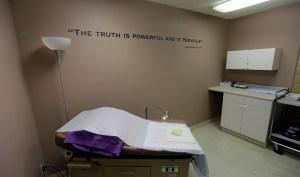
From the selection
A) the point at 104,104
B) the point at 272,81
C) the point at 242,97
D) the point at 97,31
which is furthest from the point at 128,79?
the point at 272,81

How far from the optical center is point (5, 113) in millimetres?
1243

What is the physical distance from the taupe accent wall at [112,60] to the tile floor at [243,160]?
30.0 inches

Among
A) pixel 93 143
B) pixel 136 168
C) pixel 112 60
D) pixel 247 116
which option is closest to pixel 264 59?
pixel 247 116

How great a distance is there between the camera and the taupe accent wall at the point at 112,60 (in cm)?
166

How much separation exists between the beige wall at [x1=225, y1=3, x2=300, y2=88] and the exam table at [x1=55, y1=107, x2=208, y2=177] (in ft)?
8.56

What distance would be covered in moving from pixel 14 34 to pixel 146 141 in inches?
69.2

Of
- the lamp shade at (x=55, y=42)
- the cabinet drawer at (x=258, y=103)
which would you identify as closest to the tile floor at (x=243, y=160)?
the cabinet drawer at (x=258, y=103)

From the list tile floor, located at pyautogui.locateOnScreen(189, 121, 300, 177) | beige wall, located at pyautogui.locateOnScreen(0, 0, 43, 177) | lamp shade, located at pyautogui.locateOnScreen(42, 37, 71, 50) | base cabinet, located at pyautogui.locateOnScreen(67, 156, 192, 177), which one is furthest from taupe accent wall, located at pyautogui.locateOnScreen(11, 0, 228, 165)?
base cabinet, located at pyautogui.locateOnScreen(67, 156, 192, 177)

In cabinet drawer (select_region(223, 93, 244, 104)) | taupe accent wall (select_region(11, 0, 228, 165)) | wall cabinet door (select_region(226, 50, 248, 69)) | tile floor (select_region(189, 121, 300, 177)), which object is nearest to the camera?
taupe accent wall (select_region(11, 0, 228, 165))

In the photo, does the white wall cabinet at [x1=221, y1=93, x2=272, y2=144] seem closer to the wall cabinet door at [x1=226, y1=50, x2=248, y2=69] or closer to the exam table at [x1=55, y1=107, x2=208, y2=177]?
the wall cabinet door at [x1=226, y1=50, x2=248, y2=69]

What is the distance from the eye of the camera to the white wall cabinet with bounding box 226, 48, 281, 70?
2.53 m

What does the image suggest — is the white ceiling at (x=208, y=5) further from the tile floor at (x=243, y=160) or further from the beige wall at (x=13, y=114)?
the tile floor at (x=243, y=160)

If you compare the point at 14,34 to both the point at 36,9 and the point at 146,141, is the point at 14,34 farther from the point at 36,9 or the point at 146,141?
the point at 146,141

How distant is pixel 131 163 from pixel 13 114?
3.94ft
